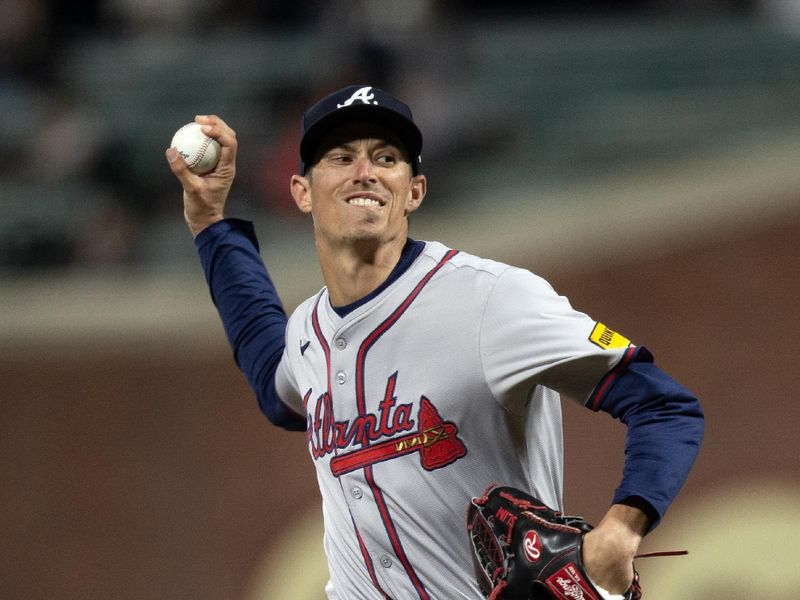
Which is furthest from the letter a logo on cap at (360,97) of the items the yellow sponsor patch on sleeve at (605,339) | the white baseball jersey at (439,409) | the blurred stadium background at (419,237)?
the blurred stadium background at (419,237)

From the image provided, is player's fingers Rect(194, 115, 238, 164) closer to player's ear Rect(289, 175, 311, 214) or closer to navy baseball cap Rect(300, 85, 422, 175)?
player's ear Rect(289, 175, 311, 214)

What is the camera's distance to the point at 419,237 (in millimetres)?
6117

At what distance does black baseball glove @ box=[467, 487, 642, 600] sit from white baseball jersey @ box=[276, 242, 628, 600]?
7.4 inches

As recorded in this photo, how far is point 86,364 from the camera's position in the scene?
6.34 meters

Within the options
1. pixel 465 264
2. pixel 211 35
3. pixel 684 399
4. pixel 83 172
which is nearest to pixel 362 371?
pixel 465 264

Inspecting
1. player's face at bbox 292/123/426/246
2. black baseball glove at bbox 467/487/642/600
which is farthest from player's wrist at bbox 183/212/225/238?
black baseball glove at bbox 467/487/642/600

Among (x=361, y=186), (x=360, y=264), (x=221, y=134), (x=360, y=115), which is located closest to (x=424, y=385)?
(x=360, y=264)

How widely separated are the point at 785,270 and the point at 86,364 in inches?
134

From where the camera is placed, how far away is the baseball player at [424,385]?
2468mm

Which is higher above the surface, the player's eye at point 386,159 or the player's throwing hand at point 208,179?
the player's throwing hand at point 208,179

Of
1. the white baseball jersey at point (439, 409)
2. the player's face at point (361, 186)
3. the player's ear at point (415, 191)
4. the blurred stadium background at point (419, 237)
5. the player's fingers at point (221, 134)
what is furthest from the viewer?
the blurred stadium background at point (419, 237)

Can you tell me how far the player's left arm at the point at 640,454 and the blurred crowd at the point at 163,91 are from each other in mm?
3820

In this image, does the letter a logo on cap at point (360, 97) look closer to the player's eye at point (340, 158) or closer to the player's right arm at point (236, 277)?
the player's eye at point (340, 158)

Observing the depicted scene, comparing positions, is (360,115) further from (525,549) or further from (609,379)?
(525,549)
